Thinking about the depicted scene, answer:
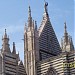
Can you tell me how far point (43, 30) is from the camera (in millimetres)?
70625

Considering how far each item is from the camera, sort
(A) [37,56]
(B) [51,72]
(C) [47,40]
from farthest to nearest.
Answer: (C) [47,40] → (A) [37,56] → (B) [51,72]

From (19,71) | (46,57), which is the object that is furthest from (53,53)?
(19,71)

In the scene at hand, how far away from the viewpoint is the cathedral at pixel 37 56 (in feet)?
204

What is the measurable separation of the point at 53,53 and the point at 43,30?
3413 millimetres

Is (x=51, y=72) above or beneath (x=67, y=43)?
beneath

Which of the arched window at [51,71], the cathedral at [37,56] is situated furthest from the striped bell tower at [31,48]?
the arched window at [51,71]

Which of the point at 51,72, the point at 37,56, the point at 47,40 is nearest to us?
the point at 51,72

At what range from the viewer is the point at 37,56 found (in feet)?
215

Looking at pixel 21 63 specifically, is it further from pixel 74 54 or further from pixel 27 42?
pixel 74 54

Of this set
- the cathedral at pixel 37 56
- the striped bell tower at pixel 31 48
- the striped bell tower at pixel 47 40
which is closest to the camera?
the cathedral at pixel 37 56

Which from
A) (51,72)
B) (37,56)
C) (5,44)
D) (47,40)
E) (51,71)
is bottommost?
(51,72)

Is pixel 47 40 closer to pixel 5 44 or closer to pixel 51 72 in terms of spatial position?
pixel 5 44

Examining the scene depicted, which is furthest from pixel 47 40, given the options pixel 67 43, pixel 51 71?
pixel 51 71

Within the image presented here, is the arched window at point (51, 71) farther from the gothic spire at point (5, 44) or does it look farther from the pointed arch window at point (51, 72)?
the gothic spire at point (5, 44)
